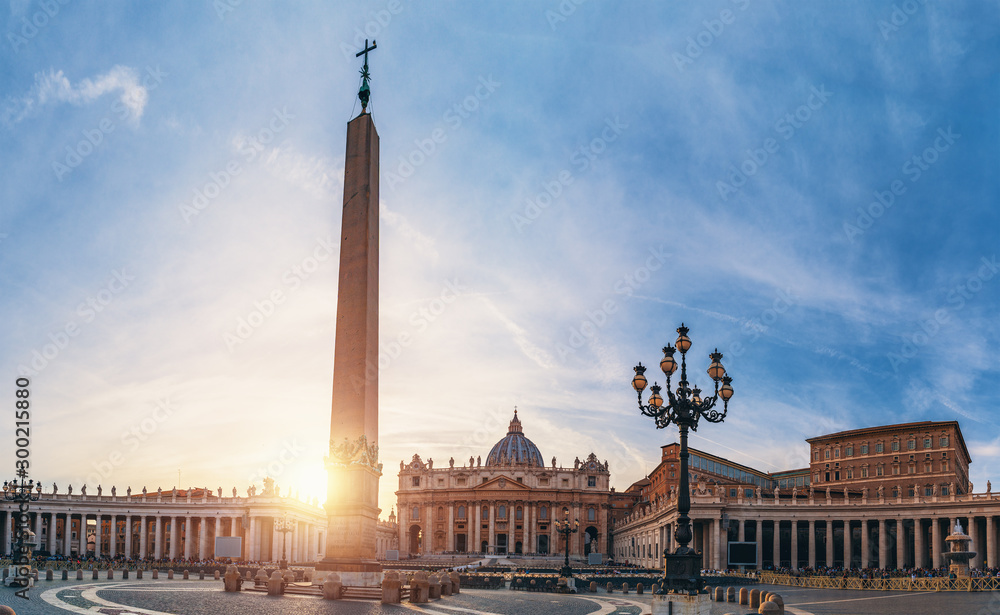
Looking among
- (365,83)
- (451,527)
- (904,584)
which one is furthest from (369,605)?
(451,527)

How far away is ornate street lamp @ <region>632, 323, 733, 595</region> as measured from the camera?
693 inches

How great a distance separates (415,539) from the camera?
125250 millimetres

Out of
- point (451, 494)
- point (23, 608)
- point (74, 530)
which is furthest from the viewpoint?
point (451, 494)

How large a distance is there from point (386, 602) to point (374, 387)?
638cm

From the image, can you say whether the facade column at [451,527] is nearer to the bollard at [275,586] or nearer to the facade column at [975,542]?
the facade column at [975,542]

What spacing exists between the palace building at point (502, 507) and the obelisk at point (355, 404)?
91.7 m

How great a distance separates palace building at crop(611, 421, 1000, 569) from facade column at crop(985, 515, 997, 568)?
Answer: 72 millimetres

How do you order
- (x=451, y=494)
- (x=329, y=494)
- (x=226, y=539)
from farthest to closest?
(x=451, y=494) < (x=226, y=539) < (x=329, y=494)

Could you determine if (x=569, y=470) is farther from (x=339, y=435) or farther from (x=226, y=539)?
(x=339, y=435)

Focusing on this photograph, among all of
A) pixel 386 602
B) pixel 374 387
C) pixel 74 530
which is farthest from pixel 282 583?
pixel 74 530

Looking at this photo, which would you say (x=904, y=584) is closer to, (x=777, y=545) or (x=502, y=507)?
(x=777, y=545)

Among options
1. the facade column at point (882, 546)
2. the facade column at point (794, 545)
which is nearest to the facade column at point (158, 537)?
the facade column at point (794, 545)

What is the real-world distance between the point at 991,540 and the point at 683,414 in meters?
54.0

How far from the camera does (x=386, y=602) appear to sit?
23.9 metres
